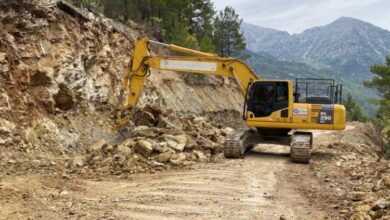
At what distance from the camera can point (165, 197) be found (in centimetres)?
894

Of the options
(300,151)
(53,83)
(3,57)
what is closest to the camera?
(3,57)

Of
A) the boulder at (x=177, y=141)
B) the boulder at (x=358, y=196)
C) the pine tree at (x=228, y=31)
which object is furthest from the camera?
the pine tree at (x=228, y=31)

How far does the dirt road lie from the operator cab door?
11.7 ft

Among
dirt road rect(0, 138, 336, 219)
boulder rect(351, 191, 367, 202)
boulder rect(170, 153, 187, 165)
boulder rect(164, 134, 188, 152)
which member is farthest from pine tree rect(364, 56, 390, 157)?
boulder rect(351, 191, 367, 202)

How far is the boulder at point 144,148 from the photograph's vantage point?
1259 centimetres

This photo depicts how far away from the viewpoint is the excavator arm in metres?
15.6

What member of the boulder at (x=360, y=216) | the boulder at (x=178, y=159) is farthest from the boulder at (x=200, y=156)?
the boulder at (x=360, y=216)

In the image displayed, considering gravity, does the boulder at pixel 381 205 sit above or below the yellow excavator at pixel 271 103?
below

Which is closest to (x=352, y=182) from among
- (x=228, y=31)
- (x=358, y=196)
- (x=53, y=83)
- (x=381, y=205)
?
(x=358, y=196)

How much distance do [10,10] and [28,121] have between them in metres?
3.87

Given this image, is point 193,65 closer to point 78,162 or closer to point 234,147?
point 234,147

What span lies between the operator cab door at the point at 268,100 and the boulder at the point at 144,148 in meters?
4.25

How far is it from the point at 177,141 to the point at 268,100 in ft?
11.7

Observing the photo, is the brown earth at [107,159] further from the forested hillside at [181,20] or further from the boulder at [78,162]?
the forested hillside at [181,20]
